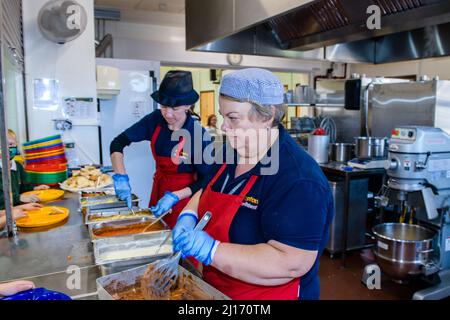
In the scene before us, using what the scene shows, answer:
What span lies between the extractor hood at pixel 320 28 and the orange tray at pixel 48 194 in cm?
162

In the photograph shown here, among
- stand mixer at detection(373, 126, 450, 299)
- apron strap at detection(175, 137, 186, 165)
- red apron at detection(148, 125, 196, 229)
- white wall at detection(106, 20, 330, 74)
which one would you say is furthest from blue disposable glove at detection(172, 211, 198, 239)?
white wall at detection(106, 20, 330, 74)

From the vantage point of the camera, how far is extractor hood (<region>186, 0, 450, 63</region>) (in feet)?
7.77

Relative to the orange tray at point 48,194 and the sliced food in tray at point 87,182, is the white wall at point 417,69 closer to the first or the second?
the sliced food in tray at point 87,182

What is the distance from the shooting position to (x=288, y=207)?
1.14m

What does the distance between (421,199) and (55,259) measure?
2523 millimetres

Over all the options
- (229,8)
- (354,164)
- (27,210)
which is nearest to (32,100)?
(27,210)

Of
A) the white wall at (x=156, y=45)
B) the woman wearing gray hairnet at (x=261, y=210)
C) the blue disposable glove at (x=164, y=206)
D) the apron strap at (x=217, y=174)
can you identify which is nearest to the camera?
the woman wearing gray hairnet at (x=261, y=210)

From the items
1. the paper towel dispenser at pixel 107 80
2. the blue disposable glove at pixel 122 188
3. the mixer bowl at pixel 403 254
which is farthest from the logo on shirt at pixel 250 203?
the paper towel dispenser at pixel 107 80

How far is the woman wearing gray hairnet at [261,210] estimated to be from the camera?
3.71 ft

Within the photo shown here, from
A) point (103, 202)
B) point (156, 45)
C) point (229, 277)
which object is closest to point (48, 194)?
point (103, 202)

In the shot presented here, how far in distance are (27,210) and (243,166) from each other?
4.33 ft

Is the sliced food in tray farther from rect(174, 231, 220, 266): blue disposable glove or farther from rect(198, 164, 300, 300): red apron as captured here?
rect(174, 231, 220, 266): blue disposable glove

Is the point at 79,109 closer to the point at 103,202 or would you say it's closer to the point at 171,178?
the point at 171,178
